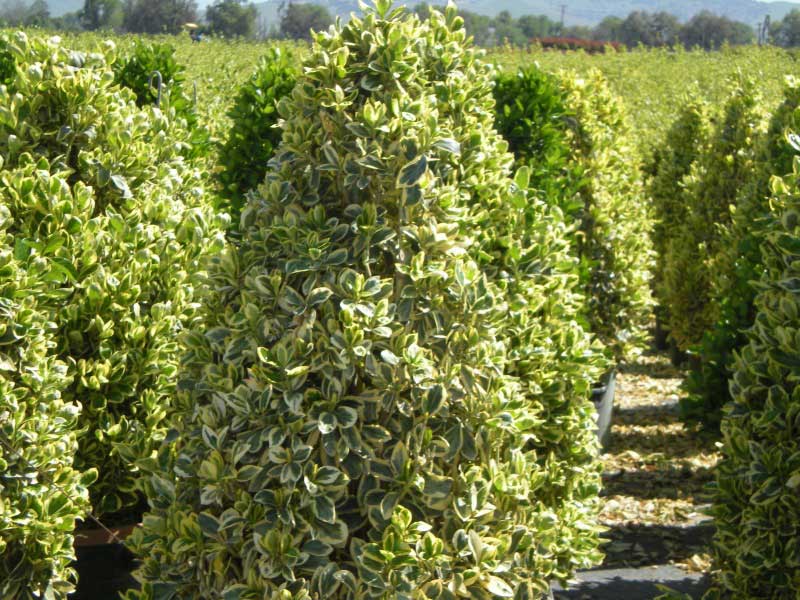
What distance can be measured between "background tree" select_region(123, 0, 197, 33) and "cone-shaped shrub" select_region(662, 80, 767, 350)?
109 ft

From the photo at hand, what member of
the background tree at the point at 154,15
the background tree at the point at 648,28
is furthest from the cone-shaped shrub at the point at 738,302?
the background tree at the point at 648,28

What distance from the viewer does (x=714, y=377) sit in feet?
16.6

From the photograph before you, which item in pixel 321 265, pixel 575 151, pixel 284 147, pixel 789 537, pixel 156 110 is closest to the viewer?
pixel 321 265

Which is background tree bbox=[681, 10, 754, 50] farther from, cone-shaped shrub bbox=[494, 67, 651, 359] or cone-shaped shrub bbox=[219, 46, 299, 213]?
cone-shaped shrub bbox=[219, 46, 299, 213]

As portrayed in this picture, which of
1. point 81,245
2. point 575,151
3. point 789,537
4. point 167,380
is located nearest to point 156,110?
point 81,245

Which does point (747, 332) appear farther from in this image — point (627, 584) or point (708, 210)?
point (708, 210)

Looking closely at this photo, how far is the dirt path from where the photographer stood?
5.16 meters

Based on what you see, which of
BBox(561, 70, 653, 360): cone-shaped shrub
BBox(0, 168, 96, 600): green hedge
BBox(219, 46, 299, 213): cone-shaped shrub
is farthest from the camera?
BBox(561, 70, 653, 360): cone-shaped shrub

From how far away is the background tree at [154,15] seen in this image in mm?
38375

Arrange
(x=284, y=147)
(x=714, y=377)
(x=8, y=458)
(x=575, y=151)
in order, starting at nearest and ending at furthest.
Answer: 1. (x=284, y=147)
2. (x=8, y=458)
3. (x=714, y=377)
4. (x=575, y=151)

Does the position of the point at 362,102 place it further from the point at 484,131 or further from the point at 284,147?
the point at 484,131

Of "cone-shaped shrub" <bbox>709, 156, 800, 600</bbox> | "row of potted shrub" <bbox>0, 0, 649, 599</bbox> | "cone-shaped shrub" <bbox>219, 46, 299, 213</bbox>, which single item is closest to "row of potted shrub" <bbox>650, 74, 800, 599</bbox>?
"cone-shaped shrub" <bbox>709, 156, 800, 600</bbox>

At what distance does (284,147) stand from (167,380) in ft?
4.53

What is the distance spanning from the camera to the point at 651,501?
249 inches
